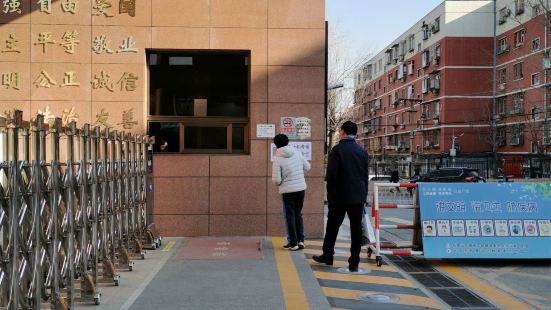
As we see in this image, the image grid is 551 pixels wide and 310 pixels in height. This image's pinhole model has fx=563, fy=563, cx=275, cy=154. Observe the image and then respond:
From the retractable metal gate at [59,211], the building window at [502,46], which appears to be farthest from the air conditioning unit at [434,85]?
the retractable metal gate at [59,211]

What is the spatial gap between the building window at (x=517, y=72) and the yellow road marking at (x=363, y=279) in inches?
1892

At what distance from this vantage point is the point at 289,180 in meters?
8.65

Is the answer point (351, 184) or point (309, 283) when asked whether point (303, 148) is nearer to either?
point (351, 184)

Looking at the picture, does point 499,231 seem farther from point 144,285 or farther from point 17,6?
point 17,6

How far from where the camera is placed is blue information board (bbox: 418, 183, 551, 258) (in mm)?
8062

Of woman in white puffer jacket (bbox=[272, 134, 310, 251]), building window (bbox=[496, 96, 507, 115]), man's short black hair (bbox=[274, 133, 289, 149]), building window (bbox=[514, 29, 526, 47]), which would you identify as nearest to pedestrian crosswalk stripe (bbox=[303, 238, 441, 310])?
woman in white puffer jacket (bbox=[272, 134, 310, 251])

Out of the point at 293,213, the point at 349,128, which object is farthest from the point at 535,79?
the point at 349,128

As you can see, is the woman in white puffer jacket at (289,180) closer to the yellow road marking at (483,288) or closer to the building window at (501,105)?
the yellow road marking at (483,288)

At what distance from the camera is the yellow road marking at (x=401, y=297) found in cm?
593

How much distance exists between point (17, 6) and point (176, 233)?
4.87 metres

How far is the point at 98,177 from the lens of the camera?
625 centimetres

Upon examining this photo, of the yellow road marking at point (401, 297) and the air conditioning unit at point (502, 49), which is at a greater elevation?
the air conditioning unit at point (502, 49)

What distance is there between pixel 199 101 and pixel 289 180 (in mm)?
2870

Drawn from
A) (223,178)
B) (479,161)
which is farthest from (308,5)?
(479,161)
